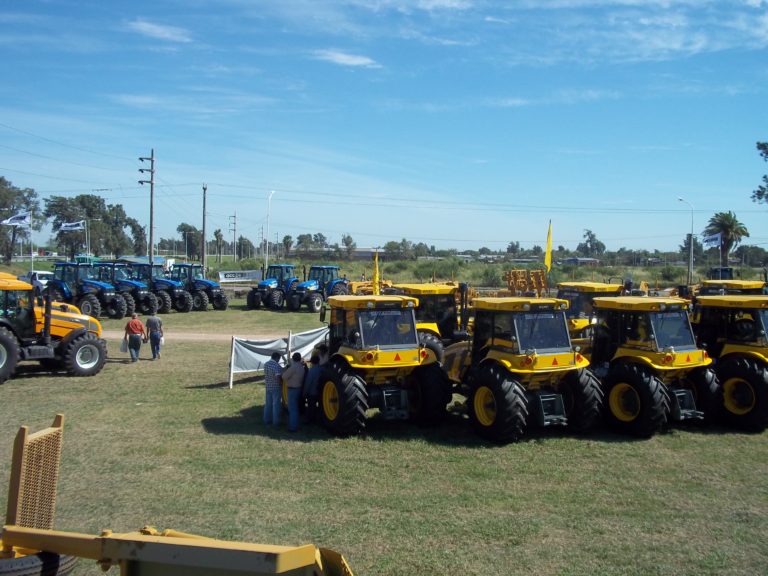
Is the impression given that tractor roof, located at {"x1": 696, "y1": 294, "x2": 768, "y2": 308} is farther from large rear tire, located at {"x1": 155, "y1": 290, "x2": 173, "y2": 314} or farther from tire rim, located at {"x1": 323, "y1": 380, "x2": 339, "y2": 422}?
large rear tire, located at {"x1": 155, "y1": 290, "x2": 173, "y2": 314}

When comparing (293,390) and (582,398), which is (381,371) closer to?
(293,390)

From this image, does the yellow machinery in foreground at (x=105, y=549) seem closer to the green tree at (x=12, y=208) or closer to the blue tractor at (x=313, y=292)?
the blue tractor at (x=313, y=292)

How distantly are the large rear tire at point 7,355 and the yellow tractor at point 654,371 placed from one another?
439 inches

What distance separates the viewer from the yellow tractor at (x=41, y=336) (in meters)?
13.9

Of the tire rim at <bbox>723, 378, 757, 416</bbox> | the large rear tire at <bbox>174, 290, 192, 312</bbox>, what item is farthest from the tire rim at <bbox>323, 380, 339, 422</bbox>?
the large rear tire at <bbox>174, 290, 192, 312</bbox>

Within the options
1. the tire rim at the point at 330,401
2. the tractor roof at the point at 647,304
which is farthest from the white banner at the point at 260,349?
the tractor roof at the point at 647,304

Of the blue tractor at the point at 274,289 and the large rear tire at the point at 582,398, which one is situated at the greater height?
the blue tractor at the point at 274,289

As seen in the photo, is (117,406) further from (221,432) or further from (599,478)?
(599,478)

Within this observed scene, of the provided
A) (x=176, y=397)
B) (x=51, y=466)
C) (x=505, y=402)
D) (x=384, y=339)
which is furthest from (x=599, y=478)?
(x=176, y=397)

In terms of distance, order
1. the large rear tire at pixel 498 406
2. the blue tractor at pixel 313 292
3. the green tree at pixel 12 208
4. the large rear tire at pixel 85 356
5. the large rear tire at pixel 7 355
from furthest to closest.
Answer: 1. the green tree at pixel 12 208
2. the blue tractor at pixel 313 292
3. the large rear tire at pixel 85 356
4. the large rear tire at pixel 7 355
5. the large rear tire at pixel 498 406

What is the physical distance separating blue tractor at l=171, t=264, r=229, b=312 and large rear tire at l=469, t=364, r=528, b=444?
2341 cm

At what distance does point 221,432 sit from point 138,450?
1338mm

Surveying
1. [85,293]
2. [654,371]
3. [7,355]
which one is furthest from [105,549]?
[85,293]

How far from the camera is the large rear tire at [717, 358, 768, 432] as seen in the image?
10.4m
